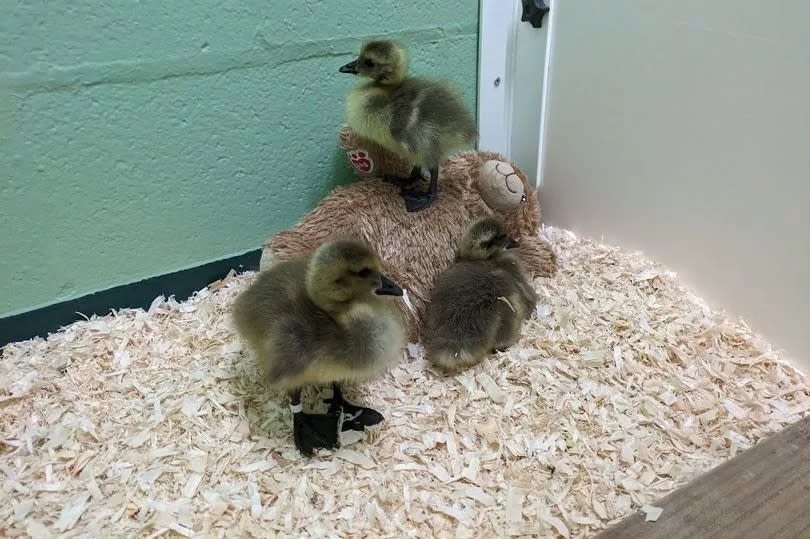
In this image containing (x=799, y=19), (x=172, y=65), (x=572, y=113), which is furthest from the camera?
(x=572, y=113)

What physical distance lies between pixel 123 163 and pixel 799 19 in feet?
5.07

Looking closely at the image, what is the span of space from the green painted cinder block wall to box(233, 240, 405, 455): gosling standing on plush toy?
0.55m

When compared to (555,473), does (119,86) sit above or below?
above

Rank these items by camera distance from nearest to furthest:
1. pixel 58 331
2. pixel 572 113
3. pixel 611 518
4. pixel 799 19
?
pixel 611 518
pixel 799 19
pixel 58 331
pixel 572 113

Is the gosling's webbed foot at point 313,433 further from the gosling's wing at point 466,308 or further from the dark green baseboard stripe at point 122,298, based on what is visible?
the dark green baseboard stripe at point 122,298

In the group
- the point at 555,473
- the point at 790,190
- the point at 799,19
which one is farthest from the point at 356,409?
the point at 799,19

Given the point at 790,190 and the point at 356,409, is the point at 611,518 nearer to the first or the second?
the point at 356,409

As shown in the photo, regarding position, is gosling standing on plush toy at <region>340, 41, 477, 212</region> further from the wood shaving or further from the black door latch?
the wood shaving

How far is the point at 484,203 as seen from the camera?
168cm

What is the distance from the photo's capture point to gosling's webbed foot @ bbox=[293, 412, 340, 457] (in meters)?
1.20

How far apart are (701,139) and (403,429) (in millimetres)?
1005

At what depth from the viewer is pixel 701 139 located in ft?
4.75

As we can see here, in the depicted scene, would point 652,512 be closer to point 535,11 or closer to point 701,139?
point 701,139

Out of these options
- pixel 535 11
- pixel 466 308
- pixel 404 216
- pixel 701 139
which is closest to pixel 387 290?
pixel 466 308
